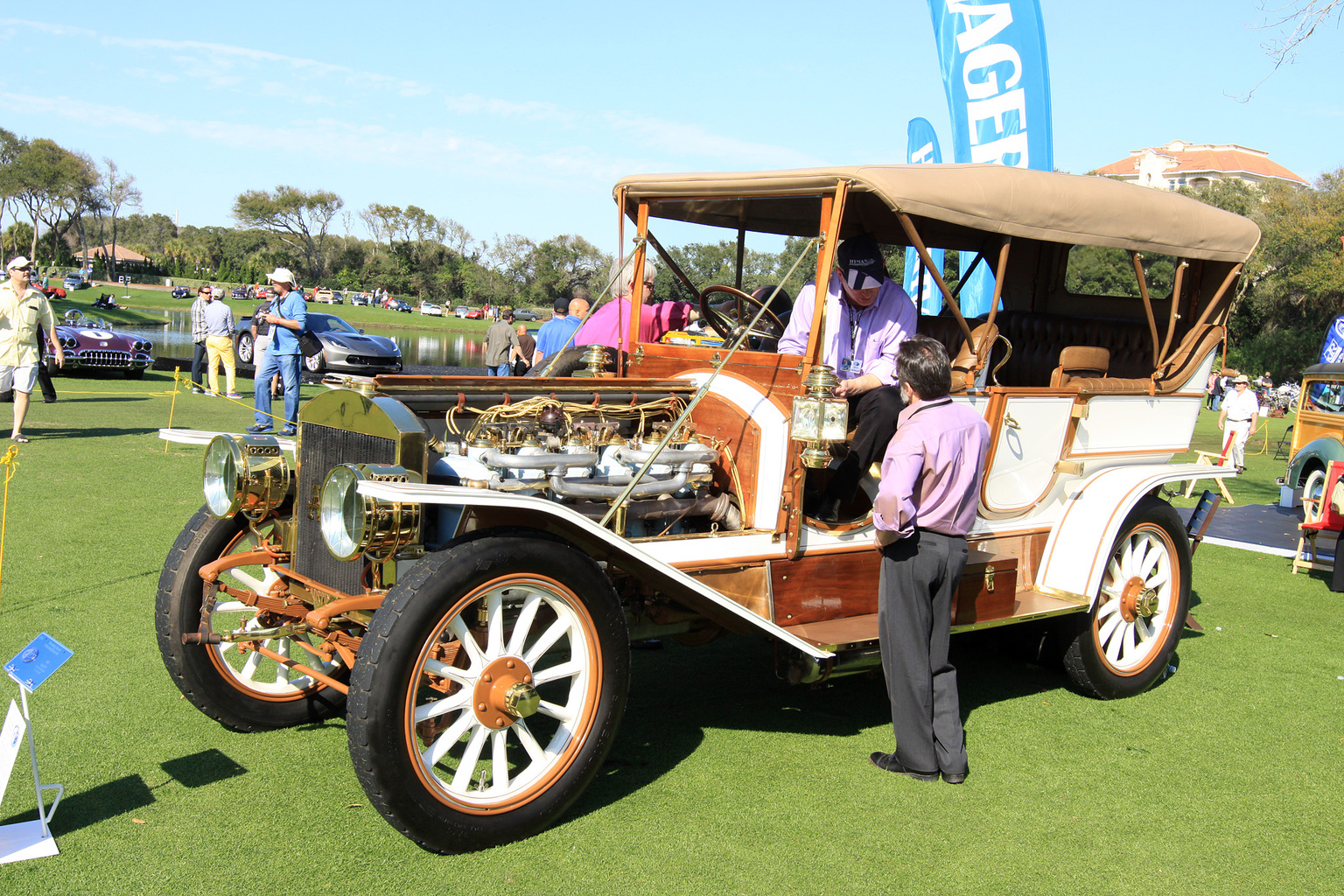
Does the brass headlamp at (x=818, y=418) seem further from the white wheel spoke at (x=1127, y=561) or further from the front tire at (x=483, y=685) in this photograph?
the white wheel spoke at (x=1127, y=561)

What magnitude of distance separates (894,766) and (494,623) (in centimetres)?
178

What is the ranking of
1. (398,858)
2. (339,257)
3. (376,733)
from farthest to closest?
1. (339,257)
2. (398,858)
3. (376,733)

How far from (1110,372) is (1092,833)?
343cm

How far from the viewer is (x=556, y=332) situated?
27.0 feet

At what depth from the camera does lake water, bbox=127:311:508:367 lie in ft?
82.4

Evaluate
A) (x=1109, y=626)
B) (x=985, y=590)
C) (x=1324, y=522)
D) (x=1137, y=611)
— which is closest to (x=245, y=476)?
(x=985, y=590)

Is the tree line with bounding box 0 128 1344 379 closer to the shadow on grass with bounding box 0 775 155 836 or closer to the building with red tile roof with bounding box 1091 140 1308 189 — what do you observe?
the shadow on grass with bounding box 0 775 155 836

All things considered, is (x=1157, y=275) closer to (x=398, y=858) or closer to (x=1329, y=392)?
(x=1329, y=392)

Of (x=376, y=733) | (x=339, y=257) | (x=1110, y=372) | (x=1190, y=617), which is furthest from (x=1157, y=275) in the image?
(x=339, y=257)

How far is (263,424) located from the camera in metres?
11.0

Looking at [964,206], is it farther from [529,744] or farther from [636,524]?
[529,744]

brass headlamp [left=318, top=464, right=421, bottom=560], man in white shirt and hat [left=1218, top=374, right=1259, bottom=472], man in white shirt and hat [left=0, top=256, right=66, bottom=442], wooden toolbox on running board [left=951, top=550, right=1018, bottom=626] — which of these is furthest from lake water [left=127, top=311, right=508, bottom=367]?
brass headlamp [left=318, top=464, right=421, bottom=560]

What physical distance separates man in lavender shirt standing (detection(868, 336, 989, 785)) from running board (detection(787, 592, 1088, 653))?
13cm

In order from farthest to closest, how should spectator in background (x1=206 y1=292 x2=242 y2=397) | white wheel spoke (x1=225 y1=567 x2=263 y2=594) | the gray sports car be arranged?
1. the gray sports car
2. spectator in background (x1=206 y1=292 x2=242 y2=397)
3. white wheel spoke (x1=225 y1=567 x2=263 y2=594)
